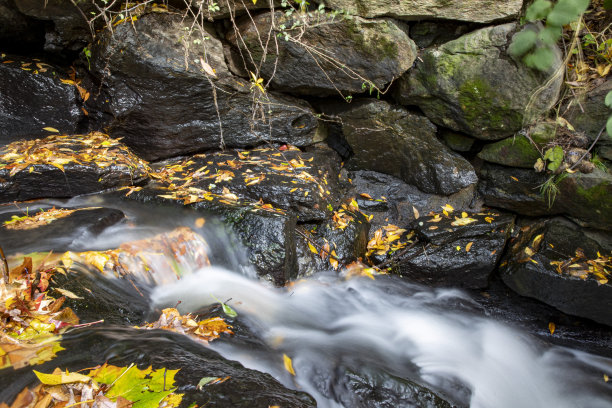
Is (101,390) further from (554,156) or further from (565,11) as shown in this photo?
(565,11)

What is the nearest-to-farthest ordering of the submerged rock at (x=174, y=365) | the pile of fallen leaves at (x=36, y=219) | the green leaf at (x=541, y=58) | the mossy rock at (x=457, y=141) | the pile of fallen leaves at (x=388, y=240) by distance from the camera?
the submerged rock at (x=174, y=365) → the pile of fallen leaves at (x=36, y=219) → the green leaf at (x=541, y=58) → the pile of fallen leaves at (x=388, y=240) → the mossy rock at (x=457, y=141)

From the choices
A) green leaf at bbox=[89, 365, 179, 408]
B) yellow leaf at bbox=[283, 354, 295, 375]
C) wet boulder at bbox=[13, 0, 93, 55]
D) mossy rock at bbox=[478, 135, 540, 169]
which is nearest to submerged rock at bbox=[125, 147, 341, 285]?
yellow leaf at bbox=[283, 354, 295, 375]

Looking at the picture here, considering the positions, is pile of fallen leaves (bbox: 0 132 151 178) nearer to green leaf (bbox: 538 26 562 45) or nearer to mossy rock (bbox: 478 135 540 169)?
mossy rock (bbox: 478 135 540 169)

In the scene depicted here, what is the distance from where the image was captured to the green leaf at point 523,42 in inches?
163

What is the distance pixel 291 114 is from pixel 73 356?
440cm

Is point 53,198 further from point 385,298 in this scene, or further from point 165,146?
point 385,298

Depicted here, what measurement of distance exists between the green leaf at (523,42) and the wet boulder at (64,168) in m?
4.90

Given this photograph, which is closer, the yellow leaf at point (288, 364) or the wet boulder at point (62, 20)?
the yellow leaf at point (288, 364)

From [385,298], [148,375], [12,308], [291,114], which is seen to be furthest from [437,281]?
[12,308]

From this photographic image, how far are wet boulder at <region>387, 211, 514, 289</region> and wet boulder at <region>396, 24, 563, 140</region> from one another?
4.59 feet

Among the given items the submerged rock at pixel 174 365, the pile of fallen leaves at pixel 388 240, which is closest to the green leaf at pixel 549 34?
the pile of fallen leaves at pixel 388 240

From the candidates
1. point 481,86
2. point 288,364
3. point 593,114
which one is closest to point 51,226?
point 288,364

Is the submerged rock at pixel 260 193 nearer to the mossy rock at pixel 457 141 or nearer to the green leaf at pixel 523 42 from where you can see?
the mossy rock at pixel 457 141

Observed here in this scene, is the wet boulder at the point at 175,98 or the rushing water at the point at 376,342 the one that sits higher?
the wet boulder at the point at 175,98
